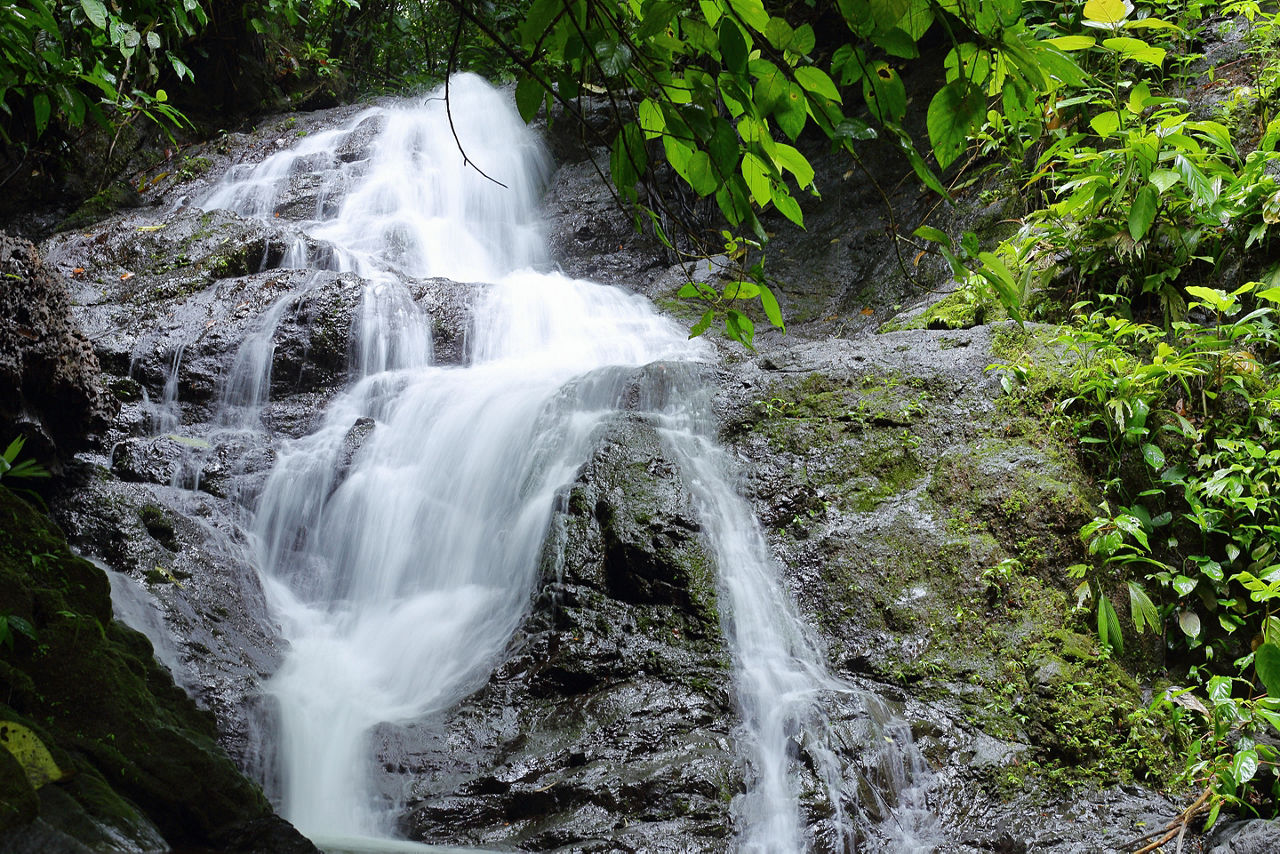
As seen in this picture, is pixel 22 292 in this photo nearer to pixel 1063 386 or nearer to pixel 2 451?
pixel 2 451

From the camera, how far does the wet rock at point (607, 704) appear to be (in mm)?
3131

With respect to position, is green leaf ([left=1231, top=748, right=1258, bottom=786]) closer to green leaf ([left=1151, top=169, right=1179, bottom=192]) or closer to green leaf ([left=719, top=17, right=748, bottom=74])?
green leaf ([left=1151, top=169, right=1179, bottom=192])

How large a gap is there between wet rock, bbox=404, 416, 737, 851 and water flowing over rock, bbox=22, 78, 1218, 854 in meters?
0.02

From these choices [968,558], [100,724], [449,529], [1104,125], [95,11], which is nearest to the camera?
[100,724]

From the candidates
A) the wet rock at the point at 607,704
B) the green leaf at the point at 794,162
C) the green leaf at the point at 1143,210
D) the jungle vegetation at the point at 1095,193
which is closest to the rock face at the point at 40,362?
the jungle vegetation at the point at 1095,193

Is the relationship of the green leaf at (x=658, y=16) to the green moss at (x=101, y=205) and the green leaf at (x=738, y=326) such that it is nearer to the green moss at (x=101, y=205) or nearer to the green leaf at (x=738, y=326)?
the green leaf at (x=738, y=326)

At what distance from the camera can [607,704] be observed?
3.60 m

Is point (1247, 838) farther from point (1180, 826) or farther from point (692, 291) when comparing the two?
point (692, 291)

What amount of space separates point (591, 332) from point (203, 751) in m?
5.59

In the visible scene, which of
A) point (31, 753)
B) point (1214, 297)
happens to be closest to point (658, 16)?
point (31, 753)

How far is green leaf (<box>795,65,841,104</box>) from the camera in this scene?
1.30 m

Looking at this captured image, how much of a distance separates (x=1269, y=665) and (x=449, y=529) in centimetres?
410

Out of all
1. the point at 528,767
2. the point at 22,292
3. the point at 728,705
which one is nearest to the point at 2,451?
the point at 22,292

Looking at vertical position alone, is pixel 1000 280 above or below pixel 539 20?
below
